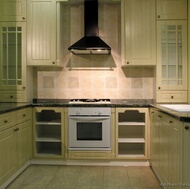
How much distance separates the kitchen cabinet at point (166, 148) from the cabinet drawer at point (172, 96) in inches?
18.6

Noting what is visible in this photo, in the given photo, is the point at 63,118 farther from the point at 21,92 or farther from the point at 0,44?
the point at 0,44

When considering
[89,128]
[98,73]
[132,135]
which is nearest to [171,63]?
[98,73]

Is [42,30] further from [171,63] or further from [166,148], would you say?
[166,148]

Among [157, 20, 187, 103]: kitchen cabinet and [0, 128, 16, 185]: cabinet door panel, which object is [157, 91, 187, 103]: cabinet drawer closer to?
[157, 20, 187, 103]: kitchen cabinet

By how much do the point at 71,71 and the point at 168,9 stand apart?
5.77 ft

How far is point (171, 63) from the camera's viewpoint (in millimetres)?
3373

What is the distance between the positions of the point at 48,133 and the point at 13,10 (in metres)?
1.98

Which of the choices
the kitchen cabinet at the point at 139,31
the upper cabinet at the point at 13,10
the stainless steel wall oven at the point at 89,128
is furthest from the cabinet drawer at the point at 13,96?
the kitchen cabinet at the point at 139,31

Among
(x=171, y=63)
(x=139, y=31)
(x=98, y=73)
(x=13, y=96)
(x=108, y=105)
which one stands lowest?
(x=108, y=105)

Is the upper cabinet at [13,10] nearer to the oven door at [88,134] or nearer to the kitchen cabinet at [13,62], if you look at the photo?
the kitchen cabinet at [13,62]

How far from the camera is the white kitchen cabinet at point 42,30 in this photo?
133 inches

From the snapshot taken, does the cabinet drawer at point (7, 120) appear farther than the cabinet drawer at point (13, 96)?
No

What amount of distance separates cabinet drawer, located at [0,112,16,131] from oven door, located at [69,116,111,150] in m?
0.86

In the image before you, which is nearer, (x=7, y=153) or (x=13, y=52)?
(x=7, y=153)
